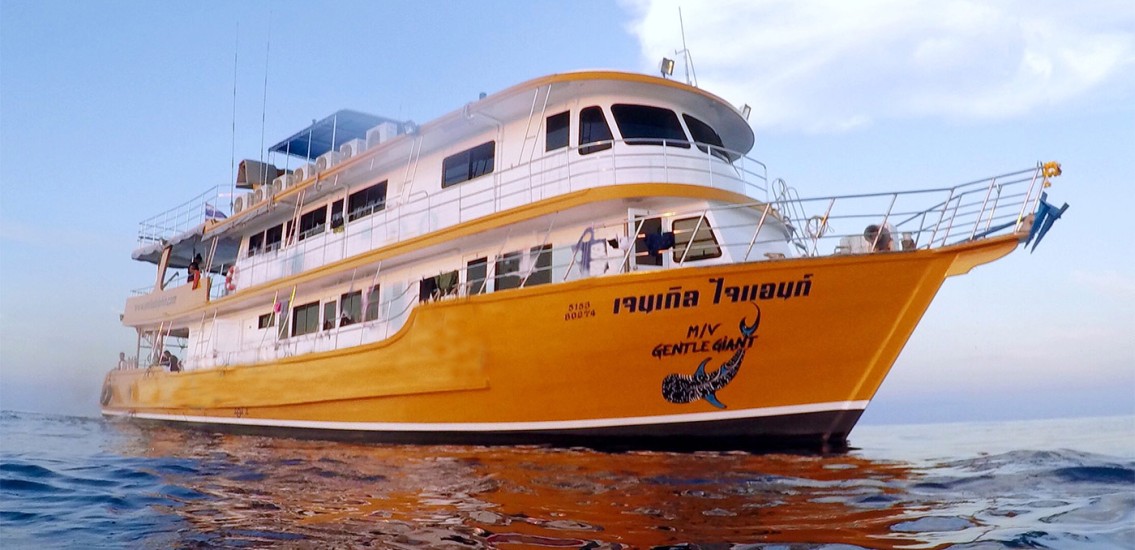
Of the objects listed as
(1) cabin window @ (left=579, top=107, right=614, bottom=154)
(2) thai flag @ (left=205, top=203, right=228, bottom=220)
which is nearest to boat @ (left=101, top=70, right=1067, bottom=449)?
(1) cabin window @ (left=579, top=107, right=614, bottom=154)

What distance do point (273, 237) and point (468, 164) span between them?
22.2 feet

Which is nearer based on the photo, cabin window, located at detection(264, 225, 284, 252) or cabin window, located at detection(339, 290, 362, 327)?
cabin window, located at detection(339, 290, 362, 327)

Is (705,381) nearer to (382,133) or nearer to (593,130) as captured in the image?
(593,130)

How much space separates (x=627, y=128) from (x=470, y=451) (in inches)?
188

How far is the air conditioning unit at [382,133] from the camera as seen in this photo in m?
12.7

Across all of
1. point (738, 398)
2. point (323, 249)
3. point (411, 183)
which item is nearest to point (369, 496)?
point (738, 398)

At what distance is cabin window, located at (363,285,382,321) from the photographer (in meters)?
12.4

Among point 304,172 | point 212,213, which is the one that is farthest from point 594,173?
point 212,213

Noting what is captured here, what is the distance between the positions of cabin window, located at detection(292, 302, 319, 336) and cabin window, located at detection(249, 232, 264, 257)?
290 centimetres

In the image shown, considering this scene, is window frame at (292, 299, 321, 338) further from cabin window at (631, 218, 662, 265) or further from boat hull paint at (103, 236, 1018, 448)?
cabin window at (631, 218, 662, 265)

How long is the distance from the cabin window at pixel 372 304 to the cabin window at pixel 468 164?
2310 mm

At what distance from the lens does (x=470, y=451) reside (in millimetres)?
8922

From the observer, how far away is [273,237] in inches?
633

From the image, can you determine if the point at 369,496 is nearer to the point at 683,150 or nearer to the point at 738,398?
the point at 738,398
